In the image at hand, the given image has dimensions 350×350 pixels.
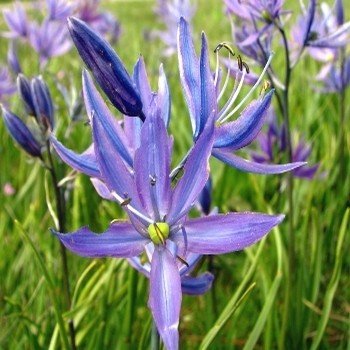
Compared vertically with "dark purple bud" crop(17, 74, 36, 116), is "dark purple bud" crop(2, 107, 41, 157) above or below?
below

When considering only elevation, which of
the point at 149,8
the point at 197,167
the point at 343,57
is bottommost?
the point at 197,167

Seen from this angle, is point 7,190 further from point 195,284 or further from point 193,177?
point 193,177

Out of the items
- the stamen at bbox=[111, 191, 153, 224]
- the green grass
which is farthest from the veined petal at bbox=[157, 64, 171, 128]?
the green grass

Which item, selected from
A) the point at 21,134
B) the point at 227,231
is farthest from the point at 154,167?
the point at 21,134

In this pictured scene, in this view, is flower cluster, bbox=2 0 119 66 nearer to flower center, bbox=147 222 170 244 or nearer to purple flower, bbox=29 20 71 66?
purple flower, bbox=29 20 71 66

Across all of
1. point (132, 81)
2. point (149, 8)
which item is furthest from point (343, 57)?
point (149, 8)

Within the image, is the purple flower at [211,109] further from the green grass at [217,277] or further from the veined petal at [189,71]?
the green grass at [217,277]

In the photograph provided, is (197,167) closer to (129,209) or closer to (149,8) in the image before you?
(129,209)
